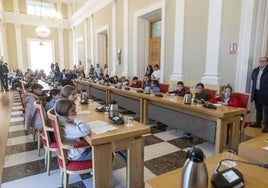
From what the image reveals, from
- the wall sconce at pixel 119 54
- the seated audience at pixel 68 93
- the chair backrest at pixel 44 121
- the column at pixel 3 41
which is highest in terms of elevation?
the column at pixel 3 41

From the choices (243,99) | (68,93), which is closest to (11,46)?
(68,93)

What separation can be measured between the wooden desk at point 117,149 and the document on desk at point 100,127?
0.23 feet

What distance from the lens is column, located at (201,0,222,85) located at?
4441mm

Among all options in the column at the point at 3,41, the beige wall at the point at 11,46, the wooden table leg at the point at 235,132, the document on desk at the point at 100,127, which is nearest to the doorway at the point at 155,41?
the wooden table leg at the point at 235,132

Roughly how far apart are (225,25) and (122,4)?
16.0 feet

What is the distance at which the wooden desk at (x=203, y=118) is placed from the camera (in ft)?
8.73

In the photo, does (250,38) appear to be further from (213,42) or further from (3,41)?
(3,41)

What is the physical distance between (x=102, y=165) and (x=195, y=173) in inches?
41.0

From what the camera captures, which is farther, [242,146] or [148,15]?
[148,15]

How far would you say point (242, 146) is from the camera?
1.45m

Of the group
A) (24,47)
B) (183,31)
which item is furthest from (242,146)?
(24,47)

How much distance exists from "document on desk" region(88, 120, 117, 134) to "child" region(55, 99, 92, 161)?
0.36 feet

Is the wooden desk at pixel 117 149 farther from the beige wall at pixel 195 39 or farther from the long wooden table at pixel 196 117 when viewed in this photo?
the beige wall at pixel 195 39

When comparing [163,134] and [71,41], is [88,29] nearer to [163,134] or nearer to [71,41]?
[71,41]
